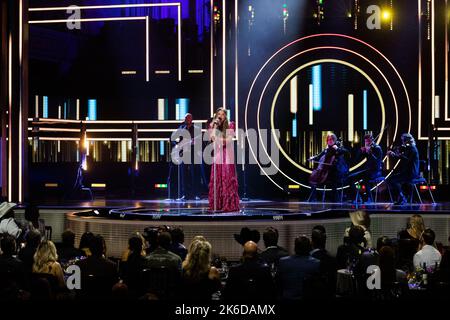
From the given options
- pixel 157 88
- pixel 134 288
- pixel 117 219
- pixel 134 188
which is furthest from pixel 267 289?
pixel 157 88

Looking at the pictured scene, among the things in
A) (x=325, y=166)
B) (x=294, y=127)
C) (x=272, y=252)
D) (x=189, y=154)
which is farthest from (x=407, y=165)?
(x=272, y=252)

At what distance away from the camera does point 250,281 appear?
5.18 metres

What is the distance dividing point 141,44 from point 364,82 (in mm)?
4785

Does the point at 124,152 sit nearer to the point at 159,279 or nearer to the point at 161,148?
the point at 161,148

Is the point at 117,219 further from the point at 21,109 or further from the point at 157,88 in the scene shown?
the point at 157,88

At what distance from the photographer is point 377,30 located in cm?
1509

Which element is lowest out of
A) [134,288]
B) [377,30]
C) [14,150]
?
[134,288]

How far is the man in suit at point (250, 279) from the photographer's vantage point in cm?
512

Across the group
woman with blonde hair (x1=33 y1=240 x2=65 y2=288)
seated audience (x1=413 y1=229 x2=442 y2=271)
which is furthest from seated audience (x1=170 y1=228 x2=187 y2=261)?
seated audience (x1=413 y1=229 x2=442 y2=271)

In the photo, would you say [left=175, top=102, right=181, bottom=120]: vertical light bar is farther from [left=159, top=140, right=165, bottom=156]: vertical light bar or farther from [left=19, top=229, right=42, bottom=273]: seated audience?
[left=19, top=229, right=42, bottom=273]: seated audience

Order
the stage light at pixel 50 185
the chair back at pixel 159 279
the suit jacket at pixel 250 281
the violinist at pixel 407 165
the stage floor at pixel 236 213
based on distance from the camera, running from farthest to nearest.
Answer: the stage light at pixel 50 185 < the violinist at pixel 407 165 < the stage floor at pixel 236 213 < the chair back at pixel 159 279 < the suit jacket at pixel 250 281

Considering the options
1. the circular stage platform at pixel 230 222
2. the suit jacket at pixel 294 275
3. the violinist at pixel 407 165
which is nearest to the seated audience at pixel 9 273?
the suit jacket at pixel 294 275

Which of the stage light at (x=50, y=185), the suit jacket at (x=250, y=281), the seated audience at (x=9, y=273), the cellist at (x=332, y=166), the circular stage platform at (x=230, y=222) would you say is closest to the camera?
the seated audience at (x=9, y=273)

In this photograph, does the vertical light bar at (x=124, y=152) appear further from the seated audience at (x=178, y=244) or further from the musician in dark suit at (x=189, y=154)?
the seated audience at (x=178, y=244)
